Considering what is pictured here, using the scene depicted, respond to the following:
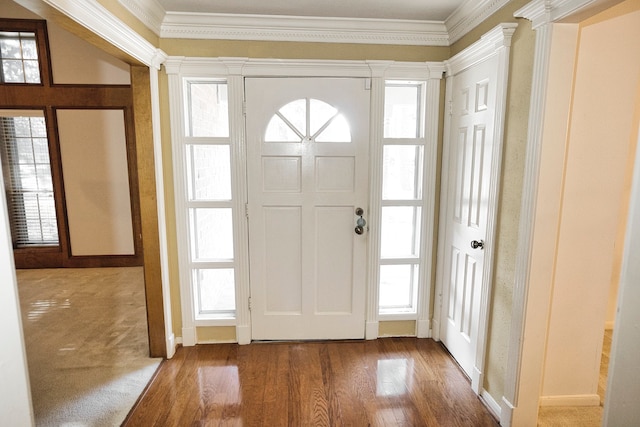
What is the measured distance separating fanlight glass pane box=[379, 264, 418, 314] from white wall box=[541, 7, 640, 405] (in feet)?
3.40

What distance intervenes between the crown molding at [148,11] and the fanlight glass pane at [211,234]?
4.03 feet

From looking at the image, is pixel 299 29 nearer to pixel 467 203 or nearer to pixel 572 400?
pixel 467 203

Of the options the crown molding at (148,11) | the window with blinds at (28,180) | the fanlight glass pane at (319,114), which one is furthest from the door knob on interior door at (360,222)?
the window with blinds at (28,180)

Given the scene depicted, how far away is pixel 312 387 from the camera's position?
7.42ft

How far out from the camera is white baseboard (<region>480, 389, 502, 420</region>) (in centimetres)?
199

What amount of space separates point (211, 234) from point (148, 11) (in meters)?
1.49

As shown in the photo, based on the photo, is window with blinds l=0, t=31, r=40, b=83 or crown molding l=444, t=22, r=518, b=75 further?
window with blinds l=0, t=31, r=40, b=83

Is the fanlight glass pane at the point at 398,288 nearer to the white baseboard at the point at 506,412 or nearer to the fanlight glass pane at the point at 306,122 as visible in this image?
the white baseboard at the point at 506,412

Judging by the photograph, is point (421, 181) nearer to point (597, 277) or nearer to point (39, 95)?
point (597, 277)

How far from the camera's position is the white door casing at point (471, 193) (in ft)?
6.54

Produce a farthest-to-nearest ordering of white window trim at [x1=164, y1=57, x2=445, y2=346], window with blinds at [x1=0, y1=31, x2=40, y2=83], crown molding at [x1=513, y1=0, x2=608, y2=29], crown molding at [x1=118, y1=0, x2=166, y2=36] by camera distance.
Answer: window with blinds at [x1=0, y1=31, x2=40, y2=83]
white window trim at [x1=164, y1=57, x2=445, y2=346]
crown molding at [x1=118, y1=0, x2=166, y2=36]
crown molding at [x1=513, y1=0, x2=608, y2=29]

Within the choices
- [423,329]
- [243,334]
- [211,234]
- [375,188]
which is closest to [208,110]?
[211,234]

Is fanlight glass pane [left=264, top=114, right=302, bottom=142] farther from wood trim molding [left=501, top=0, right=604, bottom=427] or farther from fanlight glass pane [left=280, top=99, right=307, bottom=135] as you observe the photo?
wood trim molding [left=501, top=0, right=604, bottom=427]

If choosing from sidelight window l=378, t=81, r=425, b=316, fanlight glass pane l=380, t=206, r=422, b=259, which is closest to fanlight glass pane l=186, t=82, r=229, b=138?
sidelight window l=378, t=81, r=425, b=316
